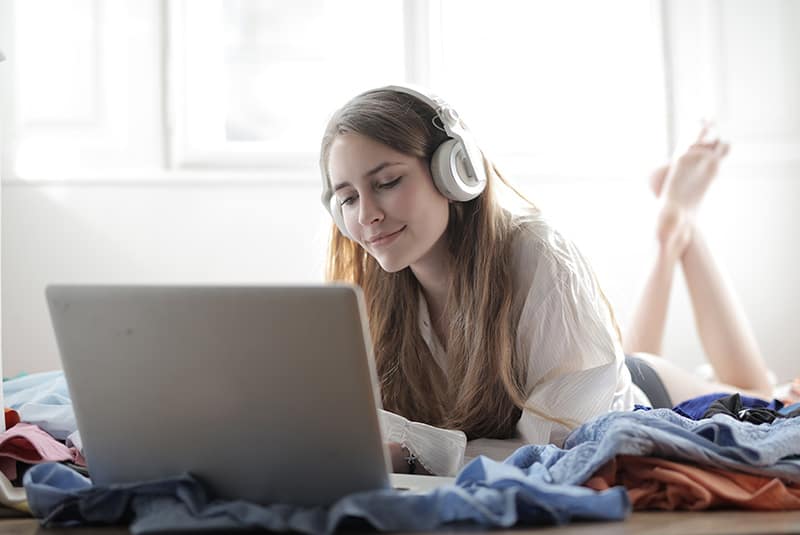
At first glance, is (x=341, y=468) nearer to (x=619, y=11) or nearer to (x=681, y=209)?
(x=681, y=209)

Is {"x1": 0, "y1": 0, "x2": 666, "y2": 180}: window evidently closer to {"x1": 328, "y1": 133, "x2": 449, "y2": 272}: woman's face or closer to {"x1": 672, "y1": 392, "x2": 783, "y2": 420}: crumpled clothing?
{"x1": 328, "y1": 133, "x2": 449, "y2": 272}: woman's face

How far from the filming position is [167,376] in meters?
0.85

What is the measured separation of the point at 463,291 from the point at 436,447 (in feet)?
0.99

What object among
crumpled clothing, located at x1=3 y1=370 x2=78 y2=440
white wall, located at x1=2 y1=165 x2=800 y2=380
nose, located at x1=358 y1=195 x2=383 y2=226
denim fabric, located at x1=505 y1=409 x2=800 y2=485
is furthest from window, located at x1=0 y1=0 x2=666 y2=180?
denim fabric, located at x1=505 y1=409 x2=800 y2=485

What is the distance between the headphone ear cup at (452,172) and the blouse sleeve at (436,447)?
36 centimetres

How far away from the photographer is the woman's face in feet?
4.52

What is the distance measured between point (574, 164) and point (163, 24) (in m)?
1.12

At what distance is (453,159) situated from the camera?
139cm

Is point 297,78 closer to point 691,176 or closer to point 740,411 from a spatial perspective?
point 691,176

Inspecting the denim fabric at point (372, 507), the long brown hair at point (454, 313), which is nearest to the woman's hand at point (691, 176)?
the long brown hair at point (454, 313)

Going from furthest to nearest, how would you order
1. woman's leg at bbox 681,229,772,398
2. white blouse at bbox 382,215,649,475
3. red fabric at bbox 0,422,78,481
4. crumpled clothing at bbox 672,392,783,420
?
woman's leg at bbox 681,229,772,398, crumpled clothing at bbox 672,392,783,420, white blouse at bbox 382,215,649,475, red fabric at bbox 0,422,78,481

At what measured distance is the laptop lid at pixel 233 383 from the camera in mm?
804

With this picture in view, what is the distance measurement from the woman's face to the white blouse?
164 mm

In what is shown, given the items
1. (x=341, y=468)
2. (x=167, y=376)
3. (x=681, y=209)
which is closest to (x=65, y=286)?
(x=167, y=376)
